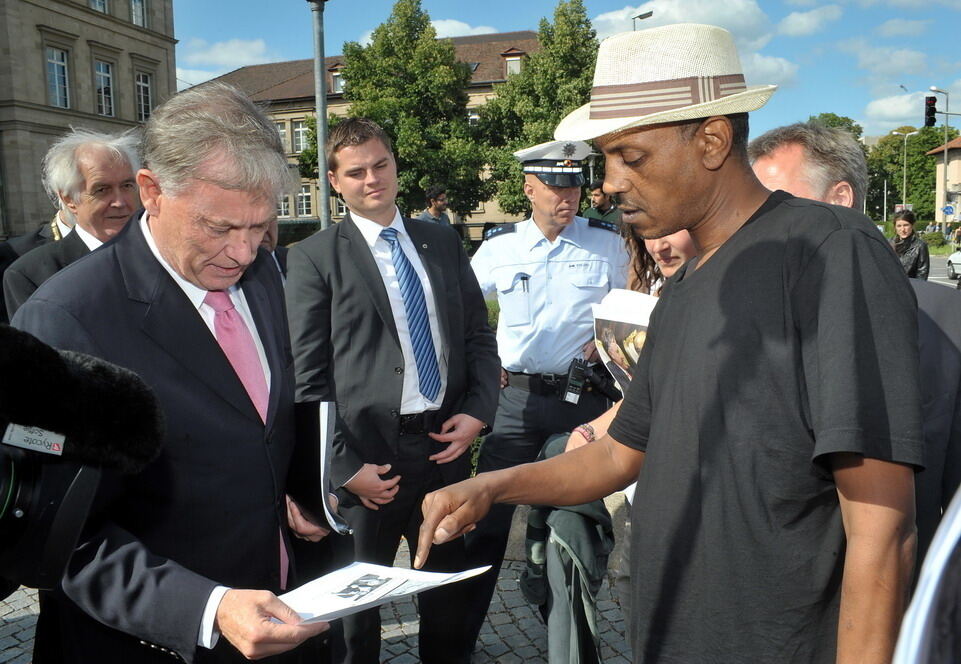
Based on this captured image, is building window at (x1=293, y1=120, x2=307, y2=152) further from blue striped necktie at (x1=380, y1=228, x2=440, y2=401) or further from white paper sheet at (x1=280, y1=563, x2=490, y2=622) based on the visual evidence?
white paper sheet at (x1=280, y1=563, x2=490, y2=622)

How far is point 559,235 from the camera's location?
444 cm

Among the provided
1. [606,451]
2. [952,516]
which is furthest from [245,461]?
[952,516]

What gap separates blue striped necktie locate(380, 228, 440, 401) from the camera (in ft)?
10.8

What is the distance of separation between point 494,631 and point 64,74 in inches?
1532

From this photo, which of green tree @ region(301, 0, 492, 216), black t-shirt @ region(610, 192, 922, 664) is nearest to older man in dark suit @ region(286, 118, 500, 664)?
black t-shirt @ region(610, 192, 922, 664)

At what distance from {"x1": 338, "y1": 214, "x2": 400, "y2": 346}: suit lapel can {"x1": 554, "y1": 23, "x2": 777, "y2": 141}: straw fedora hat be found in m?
1.72

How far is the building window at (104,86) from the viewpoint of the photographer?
36969 millimetres

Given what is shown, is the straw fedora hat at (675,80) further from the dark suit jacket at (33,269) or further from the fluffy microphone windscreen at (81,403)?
the dark suit jacket at (33,269)

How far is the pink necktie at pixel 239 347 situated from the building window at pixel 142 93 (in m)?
42.4

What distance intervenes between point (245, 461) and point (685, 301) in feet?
3.48

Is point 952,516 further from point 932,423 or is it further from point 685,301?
point 932,423

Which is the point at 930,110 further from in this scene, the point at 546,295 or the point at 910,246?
the point at 546,295

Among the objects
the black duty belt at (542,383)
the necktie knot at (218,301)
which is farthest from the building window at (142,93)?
the necktie knot at (218,301)

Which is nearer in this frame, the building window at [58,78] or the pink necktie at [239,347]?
the pink necktie at [239,347]
